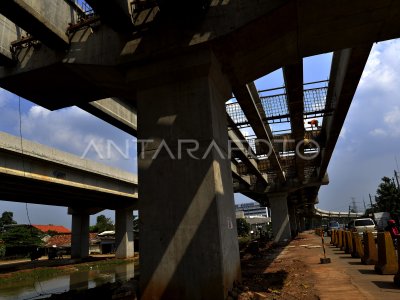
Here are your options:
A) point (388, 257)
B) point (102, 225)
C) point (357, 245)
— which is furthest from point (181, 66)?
point (102, 225)

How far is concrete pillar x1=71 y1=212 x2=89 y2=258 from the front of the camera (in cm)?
4153

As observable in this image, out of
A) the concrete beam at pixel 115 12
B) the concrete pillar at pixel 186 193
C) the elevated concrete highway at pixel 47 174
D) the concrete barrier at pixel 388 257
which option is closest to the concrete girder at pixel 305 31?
the concrete pillar at pixel 186 193

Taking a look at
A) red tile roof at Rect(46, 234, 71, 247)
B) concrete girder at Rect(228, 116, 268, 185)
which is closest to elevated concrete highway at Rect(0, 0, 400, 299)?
concrete girder at Rect(228, 116, 268, 185)

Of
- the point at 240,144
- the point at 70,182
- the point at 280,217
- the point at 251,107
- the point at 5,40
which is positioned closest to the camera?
the point at 5,40

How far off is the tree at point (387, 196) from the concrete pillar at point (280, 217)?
170 feet

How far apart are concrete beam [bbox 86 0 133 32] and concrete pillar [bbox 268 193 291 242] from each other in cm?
3156

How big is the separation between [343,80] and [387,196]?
84339 millimetres

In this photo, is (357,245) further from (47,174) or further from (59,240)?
(59,240)

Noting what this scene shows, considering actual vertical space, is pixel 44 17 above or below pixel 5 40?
below

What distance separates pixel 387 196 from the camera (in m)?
85.4

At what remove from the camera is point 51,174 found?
2342 centimetres

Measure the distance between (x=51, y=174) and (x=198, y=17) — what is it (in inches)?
741

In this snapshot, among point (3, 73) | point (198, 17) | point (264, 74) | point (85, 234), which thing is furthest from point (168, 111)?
point (85, 234)

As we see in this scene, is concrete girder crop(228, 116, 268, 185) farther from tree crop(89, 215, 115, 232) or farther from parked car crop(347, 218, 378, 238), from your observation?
tree crop(89, 215, 115, 232)
